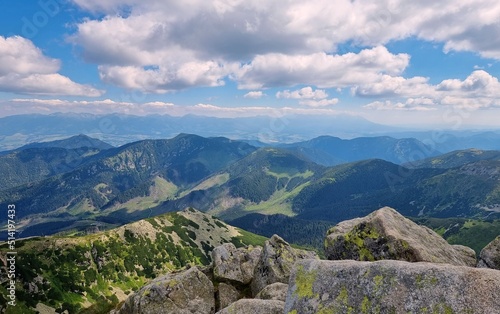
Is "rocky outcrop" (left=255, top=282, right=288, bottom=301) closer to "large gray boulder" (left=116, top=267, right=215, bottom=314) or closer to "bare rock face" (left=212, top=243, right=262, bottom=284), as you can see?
"large gray boulder" (left=116, top=267, right=215, bottom=314)

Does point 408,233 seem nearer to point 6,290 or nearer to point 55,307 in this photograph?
point 6,290

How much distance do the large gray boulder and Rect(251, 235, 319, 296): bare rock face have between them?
6.93 meters

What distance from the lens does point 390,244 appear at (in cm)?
2791

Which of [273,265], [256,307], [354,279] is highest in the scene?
[354,279]

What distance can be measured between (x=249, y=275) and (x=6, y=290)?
14875 centimetres

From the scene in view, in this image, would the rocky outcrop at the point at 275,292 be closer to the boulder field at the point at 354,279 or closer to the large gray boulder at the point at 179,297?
the boulder field at the point at 354,279

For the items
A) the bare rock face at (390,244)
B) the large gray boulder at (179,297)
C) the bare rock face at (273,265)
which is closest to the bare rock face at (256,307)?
the bare rock face at (390,244)

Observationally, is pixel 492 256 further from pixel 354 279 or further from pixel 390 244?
pixel 354 279

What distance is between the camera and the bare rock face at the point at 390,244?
89.2ft

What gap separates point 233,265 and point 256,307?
22.1m

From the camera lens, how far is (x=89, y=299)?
180000 mm

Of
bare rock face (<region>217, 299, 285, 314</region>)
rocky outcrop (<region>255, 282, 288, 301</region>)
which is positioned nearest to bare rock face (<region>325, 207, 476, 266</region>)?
rocky outcrop (<region>255, 282, 288, 301</region>)

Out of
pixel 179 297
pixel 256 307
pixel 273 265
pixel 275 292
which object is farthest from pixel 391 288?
pixel 273 265

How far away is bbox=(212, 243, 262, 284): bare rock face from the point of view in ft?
141
